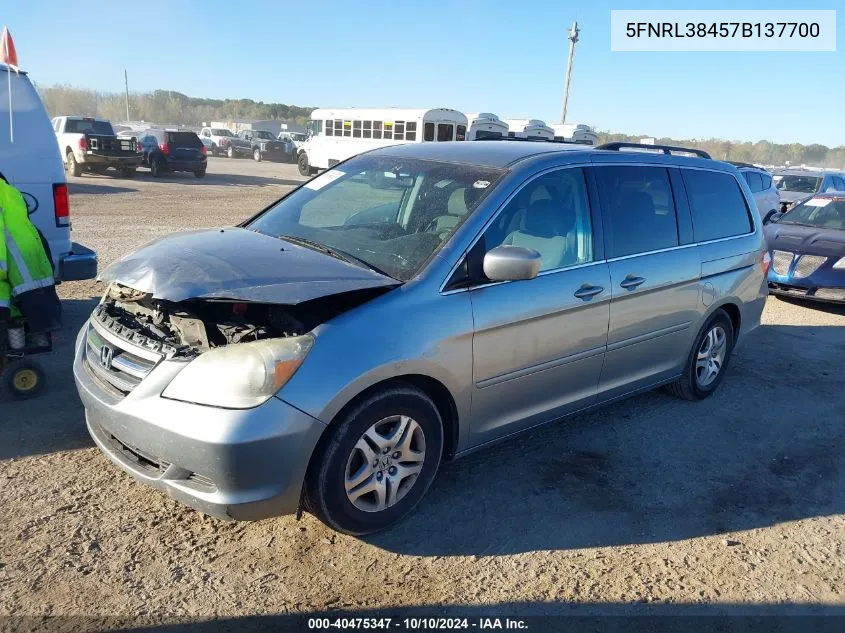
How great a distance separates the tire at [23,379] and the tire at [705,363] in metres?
4.54

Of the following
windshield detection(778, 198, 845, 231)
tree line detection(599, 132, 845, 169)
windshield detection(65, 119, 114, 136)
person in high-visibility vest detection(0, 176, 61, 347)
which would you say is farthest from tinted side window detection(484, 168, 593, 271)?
tree line detection(599, 132, 845, 169)

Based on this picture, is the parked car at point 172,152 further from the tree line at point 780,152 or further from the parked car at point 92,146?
the tree line at point 780,152

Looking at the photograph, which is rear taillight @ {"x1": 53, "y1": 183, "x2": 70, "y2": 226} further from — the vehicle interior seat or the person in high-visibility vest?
the vehicle interior seat

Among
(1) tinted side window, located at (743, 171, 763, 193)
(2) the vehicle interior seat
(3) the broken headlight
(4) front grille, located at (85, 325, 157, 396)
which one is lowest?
(4) front grille, located at (85, 325, 157, 396)

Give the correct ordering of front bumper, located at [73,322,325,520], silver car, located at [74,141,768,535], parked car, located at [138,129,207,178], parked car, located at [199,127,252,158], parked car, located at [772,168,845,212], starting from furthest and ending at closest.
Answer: parked car, located at [199,127,252,158], parked car, located at [138,129,207,178], parked car, located at [772,168,845,212], silver car, located at [74,141,768,535], front bumper, located at [73,322,325,520]

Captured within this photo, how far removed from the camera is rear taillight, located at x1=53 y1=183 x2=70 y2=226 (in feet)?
18.9

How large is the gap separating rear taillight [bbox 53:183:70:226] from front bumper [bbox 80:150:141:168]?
665 inches

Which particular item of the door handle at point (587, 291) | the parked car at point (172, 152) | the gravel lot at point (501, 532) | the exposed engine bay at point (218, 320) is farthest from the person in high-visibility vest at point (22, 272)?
the parked car at point (172, 152)

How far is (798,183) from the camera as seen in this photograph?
1738 centimetres

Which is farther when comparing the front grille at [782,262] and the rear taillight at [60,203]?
the front grille at [782,262]

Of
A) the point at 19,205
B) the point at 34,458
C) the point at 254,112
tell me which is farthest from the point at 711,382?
the point at 254,112

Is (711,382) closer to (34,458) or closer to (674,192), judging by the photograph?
(674,192)

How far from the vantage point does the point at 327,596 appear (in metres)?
2.89

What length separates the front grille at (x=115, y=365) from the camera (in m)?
3.09
